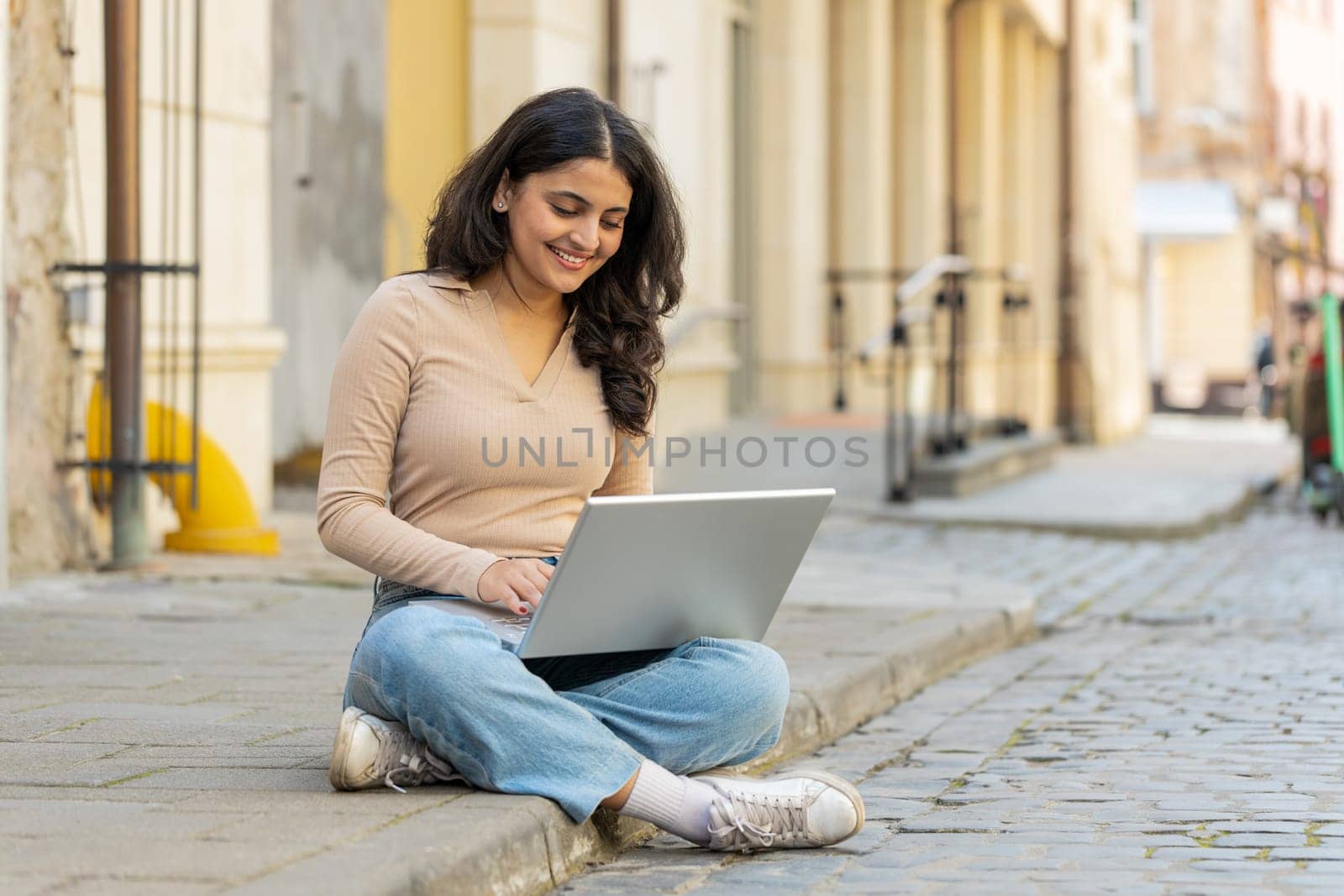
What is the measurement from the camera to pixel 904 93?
62.2 ft

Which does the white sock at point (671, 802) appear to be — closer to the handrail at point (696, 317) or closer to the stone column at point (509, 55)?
the stone column at point (509, 55)

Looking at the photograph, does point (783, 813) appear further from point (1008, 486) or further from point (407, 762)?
point (1008, 486)

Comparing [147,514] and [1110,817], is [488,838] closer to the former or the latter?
[1110,817]

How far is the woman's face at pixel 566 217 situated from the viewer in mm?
4066

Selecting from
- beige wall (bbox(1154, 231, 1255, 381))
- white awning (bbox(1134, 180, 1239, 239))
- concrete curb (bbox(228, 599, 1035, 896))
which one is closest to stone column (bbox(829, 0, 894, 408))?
concrete curb (bbox(228, 599, 1035, 896))

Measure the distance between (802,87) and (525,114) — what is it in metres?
12.1

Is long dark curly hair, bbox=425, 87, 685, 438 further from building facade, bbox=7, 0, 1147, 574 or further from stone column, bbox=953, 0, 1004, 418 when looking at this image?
stone column, bbox=953, 0, 1004, 418

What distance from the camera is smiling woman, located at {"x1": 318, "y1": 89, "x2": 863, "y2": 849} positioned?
12.6 ft

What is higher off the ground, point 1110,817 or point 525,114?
point 525,114

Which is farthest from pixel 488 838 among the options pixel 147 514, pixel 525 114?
pixel 147 514

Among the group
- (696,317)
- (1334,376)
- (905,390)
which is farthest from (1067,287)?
(696,317)

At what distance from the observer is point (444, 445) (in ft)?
13.3

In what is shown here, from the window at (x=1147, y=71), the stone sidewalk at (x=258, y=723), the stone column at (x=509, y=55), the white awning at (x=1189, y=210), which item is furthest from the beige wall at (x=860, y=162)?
the window at (x=1147, y=71)

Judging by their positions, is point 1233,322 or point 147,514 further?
point 1233,322
